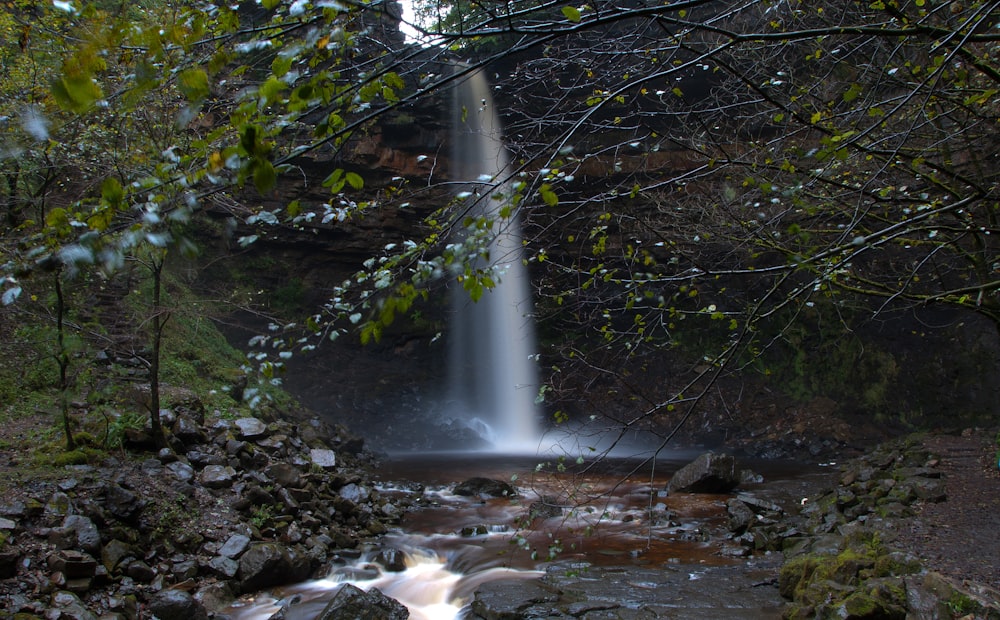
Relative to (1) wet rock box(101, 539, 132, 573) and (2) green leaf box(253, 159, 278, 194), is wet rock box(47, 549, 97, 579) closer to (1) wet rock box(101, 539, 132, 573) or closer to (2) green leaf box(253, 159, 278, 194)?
(1) wet rock box(101, 539, 132, 573)

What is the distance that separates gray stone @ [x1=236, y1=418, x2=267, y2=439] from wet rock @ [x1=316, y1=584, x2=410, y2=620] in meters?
3.67

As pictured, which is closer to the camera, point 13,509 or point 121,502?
point 13,509

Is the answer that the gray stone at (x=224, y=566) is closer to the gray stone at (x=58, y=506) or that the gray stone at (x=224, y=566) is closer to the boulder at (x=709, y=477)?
the gray stone at (x=58, y=506)

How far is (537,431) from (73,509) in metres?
14.1

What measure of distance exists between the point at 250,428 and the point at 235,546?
2.77 metres

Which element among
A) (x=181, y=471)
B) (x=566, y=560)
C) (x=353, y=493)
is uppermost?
(x=181, y=471)

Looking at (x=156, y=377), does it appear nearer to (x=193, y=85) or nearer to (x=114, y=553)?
(x=114, y=553)

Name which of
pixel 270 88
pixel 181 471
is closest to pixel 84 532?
pixel 181 471

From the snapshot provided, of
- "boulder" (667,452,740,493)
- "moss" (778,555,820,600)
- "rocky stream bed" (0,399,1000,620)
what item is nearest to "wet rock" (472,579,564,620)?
"rocky stream bed" (0,399,1000,620)

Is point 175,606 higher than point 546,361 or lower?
lower

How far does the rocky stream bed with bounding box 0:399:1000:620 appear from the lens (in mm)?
4254

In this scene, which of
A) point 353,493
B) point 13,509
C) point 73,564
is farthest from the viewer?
point 353,493

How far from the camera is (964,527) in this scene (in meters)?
5.40

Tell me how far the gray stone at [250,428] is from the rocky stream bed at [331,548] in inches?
1.5
